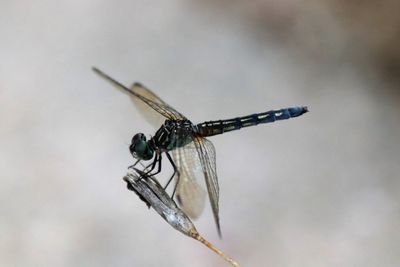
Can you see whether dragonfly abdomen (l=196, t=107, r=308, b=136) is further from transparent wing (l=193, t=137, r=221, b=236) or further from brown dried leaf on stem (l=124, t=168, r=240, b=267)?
brown dried leaf on stem (l=124, t=168, r=240, b=267)

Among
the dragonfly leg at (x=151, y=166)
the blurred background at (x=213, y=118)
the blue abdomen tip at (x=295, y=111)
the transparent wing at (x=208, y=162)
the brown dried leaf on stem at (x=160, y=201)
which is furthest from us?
the blurred background at (x=213, y=118)

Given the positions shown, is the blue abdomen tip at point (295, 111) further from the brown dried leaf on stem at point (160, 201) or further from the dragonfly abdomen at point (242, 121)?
the brown dried leaf on stem at point (160, 201)

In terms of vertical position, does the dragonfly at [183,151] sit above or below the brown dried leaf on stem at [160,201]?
above

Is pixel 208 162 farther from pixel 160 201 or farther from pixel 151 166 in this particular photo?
pixel 160 201

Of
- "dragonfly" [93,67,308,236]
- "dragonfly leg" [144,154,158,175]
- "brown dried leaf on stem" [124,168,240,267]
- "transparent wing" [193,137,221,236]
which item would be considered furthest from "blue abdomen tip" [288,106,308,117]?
"brown dried leaf on stem" [124,168,240,267]

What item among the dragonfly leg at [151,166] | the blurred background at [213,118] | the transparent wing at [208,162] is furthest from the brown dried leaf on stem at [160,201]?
the blurred background at [213,118]

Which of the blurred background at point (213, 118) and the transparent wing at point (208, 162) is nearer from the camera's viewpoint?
the transparent wing at point (208, 162)

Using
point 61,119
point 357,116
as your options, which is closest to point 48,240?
point 61,119
